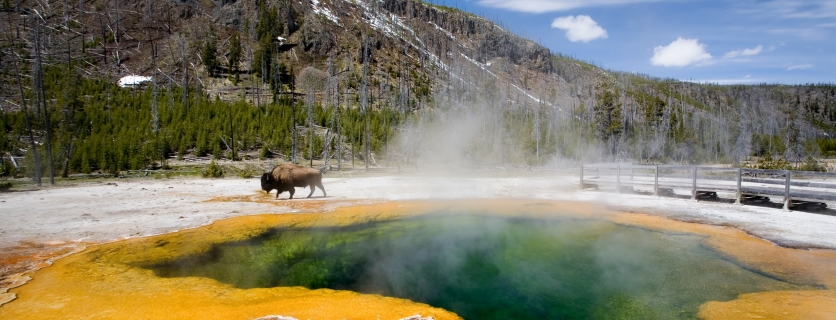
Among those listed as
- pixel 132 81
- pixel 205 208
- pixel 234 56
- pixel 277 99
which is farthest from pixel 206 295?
pixel 234 56

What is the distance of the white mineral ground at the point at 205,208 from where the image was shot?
9352mm

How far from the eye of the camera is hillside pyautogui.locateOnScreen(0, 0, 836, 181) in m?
31.7

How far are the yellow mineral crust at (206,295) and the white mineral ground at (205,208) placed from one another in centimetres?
73

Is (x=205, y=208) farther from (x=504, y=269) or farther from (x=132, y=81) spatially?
(x=132, y=81)

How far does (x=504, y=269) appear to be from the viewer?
8.34 m

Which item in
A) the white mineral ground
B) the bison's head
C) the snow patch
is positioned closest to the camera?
the white mineral ground

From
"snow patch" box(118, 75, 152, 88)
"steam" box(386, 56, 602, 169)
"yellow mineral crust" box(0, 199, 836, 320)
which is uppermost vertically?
"snow patch" box(118, 75, 152, 88)

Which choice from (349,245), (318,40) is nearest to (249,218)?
(349,245)

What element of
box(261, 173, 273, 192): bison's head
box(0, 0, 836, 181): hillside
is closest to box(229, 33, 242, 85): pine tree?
box(0, 0, 836, 181): hillside

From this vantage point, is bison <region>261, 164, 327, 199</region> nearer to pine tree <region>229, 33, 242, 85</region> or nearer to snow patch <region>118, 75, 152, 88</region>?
snow patch <region>118, 75, 152, 88</region>

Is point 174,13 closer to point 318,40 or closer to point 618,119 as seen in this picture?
point 318,40

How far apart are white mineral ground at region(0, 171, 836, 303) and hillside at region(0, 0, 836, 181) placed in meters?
8.20

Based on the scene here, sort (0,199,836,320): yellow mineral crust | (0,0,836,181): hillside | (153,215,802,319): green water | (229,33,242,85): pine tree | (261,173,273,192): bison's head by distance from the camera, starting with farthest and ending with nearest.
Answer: (229,33,242,85): pine tree, (0,0,836,181): hillside, (261,173,273,192): bison's head, (153,215,802,319): green water, (0,199,836,320): yellow mineral crust

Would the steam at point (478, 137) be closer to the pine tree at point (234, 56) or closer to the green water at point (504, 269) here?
the pine tree at point (234, 56)
